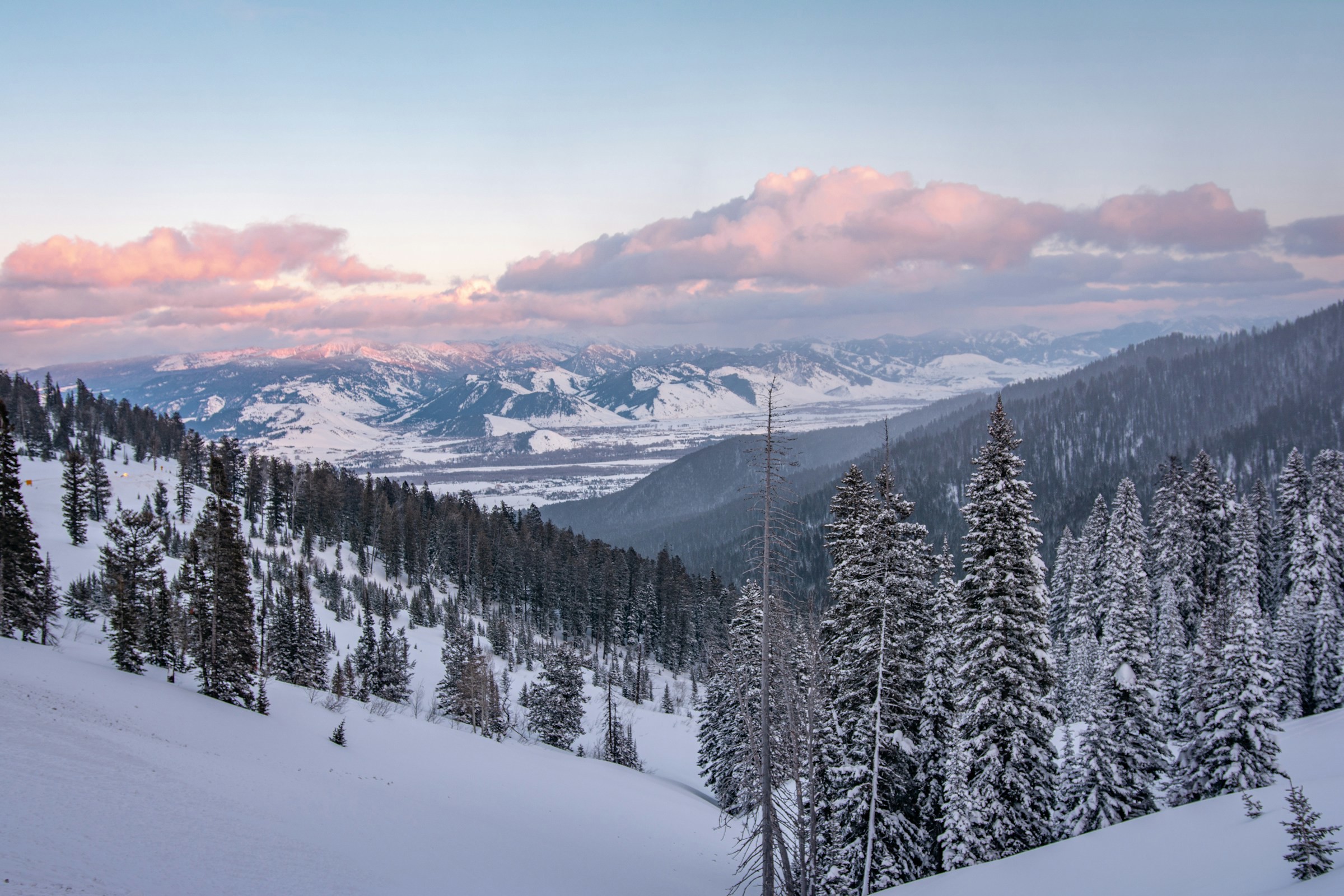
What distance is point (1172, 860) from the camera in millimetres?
15320

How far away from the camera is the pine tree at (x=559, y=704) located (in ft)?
163

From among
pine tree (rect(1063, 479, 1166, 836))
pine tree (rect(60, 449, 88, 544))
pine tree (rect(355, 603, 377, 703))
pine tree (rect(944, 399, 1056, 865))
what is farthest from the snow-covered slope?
pine tree (rect(60, 449, 88, 544))

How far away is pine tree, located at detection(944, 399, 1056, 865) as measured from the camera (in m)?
20.2

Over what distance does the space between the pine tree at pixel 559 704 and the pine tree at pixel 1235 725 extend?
36445mm

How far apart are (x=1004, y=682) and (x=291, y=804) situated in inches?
894

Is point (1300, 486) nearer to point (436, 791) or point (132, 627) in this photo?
point (436, 791)

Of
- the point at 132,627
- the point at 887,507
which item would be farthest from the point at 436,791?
the point at 887,507

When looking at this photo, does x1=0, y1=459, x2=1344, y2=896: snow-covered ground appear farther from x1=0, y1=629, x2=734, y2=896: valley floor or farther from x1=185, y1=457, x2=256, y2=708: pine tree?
x1=185, y1=457, x2=256, y2=708: pine tree

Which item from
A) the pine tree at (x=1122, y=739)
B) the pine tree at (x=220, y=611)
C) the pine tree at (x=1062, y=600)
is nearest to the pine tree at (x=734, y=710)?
the pine tree at (x=1122, y=739)

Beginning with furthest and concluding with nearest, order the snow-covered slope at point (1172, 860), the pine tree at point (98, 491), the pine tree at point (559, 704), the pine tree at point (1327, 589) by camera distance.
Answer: the pine tree at point (98, 491) → the pine tree at point (559, 704) → the pine tree at point (1327, 589) → the snow-covered slope at point (1172, 860)

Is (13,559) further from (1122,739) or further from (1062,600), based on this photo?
Result: (1062,600)

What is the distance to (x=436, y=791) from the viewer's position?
1164 inches

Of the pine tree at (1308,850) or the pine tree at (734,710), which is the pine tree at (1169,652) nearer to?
the pine tree at (734,710)

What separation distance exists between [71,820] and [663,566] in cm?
7763
